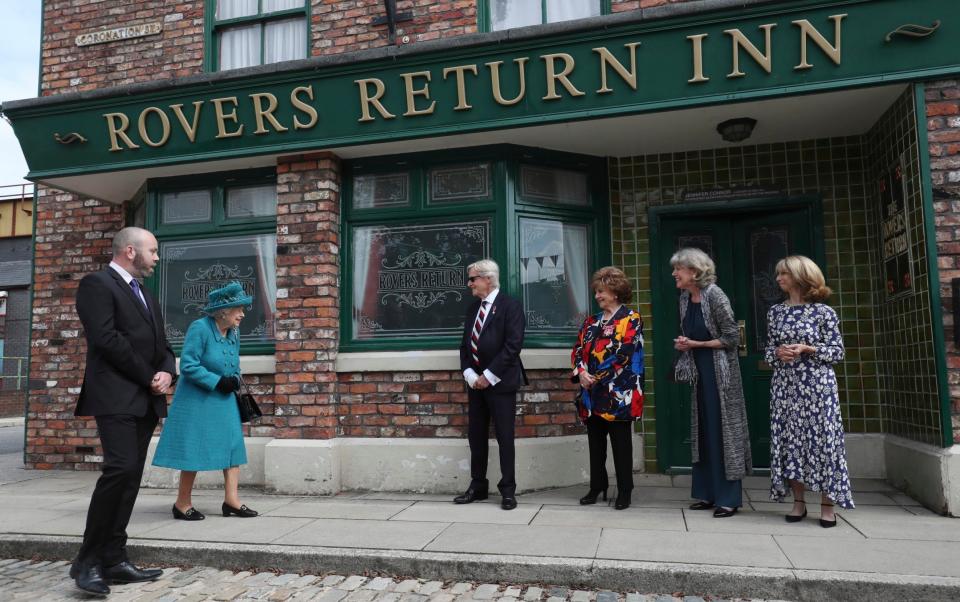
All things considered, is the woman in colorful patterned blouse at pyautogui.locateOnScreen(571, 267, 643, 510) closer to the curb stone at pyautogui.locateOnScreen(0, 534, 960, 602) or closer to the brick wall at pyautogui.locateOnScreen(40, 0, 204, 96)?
the curb stone at pyautogui.locateOnScreen(0, 534, 960, 602)

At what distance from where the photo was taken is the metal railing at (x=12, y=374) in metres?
21.0

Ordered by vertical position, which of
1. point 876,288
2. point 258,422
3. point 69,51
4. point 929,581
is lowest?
point 929,581

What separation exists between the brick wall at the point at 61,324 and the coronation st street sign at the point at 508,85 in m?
0.95

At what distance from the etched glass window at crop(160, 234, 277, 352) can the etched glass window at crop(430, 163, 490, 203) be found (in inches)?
67.0

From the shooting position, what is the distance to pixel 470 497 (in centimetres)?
586

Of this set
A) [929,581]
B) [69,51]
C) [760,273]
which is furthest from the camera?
[69,51]

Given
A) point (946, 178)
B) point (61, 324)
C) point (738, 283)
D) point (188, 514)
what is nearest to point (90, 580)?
point (188, 514)

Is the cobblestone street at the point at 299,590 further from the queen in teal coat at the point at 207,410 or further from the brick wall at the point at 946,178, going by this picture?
the brick wall at the point at 946,178

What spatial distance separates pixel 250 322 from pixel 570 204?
330 centimetres

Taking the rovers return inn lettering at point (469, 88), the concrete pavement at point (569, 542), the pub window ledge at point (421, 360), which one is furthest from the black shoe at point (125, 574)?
the rovers return inn lettering at point (469, 88)

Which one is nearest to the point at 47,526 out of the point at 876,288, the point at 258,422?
the point at 258,422

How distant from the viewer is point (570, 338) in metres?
6.68

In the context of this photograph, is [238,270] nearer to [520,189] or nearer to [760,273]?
[520,189]

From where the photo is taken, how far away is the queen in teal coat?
5301 mm
